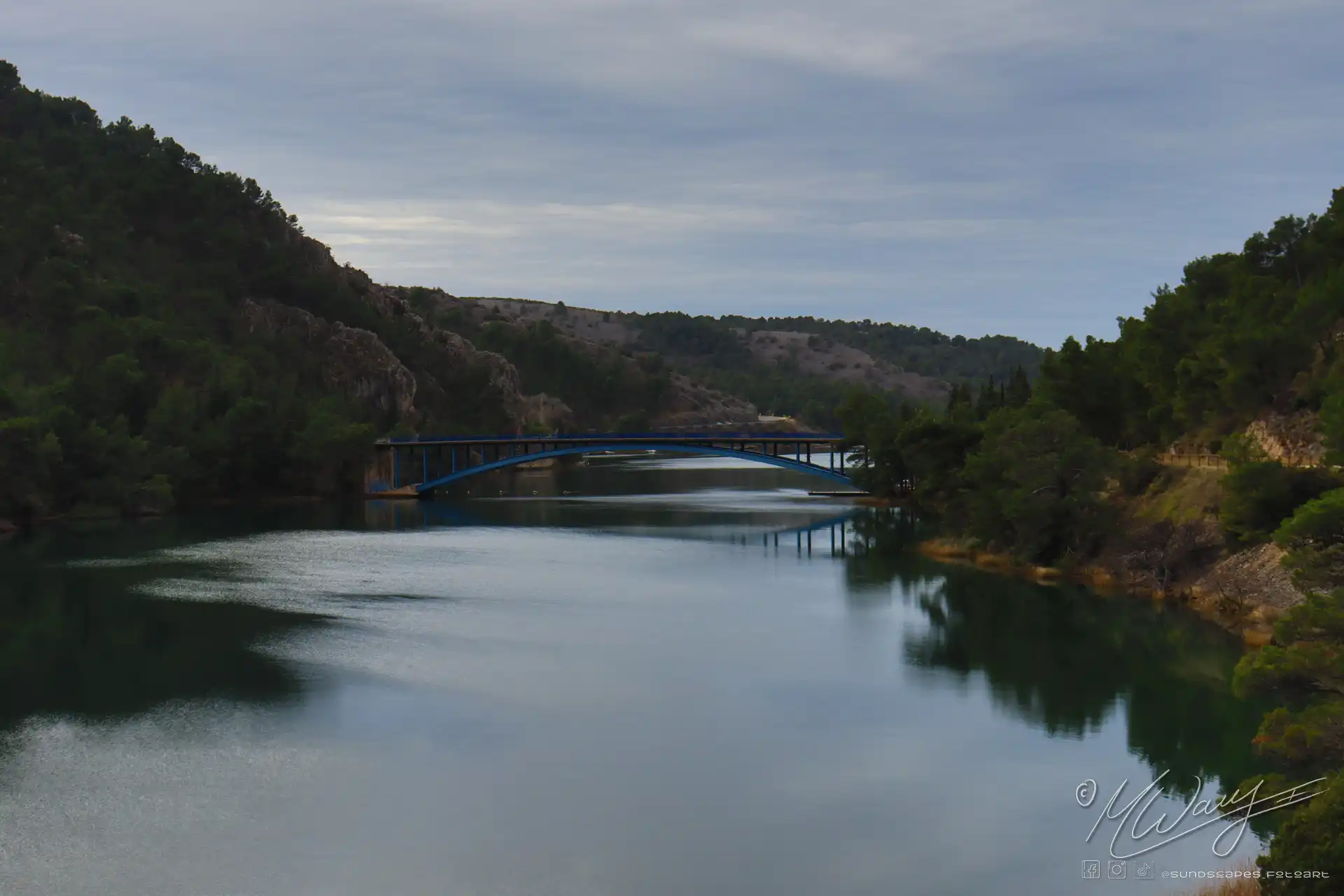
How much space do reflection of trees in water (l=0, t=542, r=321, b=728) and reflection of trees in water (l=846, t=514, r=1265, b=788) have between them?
20.1m

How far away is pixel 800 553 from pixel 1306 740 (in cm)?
4752

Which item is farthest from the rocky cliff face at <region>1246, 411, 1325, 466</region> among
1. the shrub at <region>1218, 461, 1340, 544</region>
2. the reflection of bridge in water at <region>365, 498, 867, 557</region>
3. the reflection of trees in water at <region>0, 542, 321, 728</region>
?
the reflection of trees in water at <region>0, 542, 321, 728</region>

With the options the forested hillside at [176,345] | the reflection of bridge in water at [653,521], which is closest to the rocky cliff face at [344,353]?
the forested hillside at [176,345]

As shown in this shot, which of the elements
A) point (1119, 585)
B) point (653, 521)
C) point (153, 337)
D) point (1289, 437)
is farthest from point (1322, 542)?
point (153, 337)

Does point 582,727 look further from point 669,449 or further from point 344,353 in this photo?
point 344,353

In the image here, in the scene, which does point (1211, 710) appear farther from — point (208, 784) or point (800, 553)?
point (800, 553)

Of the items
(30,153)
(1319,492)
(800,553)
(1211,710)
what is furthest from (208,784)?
(30,153)

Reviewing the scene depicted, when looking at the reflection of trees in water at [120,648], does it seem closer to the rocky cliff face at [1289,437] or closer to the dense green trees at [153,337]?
the dense green trees at [153,337]

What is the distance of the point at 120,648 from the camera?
4359 centimetres

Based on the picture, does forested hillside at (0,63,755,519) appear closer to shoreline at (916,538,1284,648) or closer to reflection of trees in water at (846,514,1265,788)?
shoreline at (916,538,1284,648)

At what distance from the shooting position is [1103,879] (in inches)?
912

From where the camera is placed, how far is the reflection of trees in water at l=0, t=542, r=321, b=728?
3656 cm

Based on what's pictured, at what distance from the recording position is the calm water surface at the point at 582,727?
24000 millimetres

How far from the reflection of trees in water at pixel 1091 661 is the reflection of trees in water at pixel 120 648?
20.1 meters
